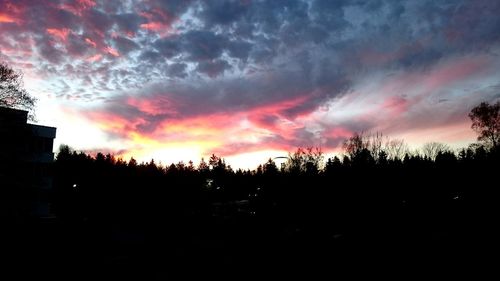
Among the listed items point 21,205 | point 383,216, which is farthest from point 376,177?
point 21,205

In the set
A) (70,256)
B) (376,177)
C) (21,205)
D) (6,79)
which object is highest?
(6,79)

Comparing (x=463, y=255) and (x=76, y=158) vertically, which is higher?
(x=76, y=158)

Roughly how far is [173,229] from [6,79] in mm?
20342

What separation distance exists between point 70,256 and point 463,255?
2126cm

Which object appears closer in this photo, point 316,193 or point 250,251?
point 250,251

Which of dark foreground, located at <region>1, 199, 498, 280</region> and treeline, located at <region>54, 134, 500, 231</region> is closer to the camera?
dark foreground, located at <region>1, 199, 498, 280</region>

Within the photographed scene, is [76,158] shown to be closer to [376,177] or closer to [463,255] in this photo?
[376,177]

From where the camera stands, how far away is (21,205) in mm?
38938

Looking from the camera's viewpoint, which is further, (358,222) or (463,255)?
(358,222)

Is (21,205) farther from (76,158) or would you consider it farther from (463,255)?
(76,158)

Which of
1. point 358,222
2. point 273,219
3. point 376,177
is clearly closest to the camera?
point 358,222

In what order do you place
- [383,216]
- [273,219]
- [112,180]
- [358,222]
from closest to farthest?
[358,222]
[383,216]
[273,219]
[112,180]

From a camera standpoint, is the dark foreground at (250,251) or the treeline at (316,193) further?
the treeline at (316,193)

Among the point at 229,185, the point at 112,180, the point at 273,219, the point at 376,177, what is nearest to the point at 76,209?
the point at 112,180
